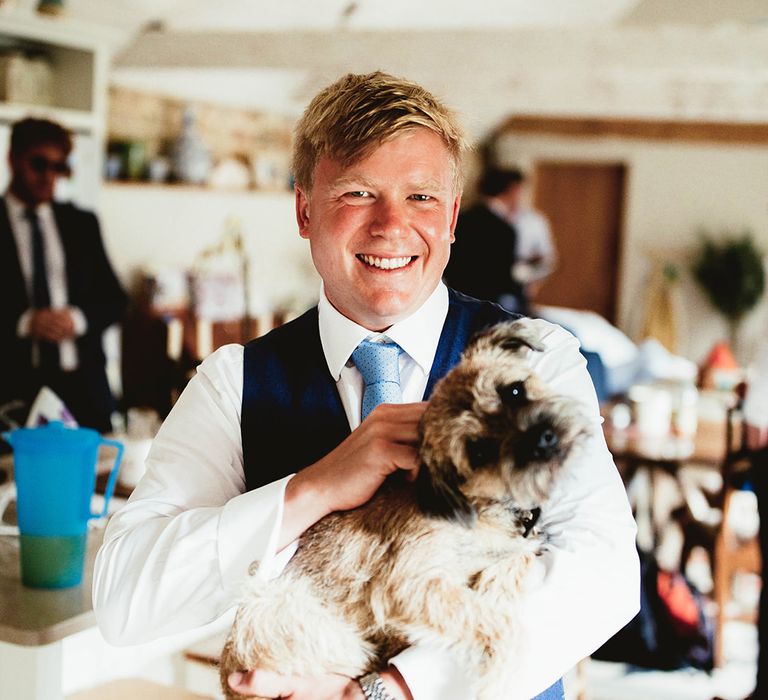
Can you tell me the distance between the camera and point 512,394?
38.2 inches

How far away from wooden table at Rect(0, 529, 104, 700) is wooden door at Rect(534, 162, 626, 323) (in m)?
9.57

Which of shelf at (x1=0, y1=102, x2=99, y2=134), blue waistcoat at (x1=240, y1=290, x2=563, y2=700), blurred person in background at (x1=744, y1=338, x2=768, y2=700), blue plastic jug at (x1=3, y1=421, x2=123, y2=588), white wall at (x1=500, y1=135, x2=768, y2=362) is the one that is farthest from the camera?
white wall at (x1=500, y1=135, x2=768, y2=362)

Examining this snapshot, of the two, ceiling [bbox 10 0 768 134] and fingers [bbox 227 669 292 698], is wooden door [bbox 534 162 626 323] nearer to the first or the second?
ceiling [bbox 10 0 768 134]

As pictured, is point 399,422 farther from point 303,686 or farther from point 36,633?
point 36,633

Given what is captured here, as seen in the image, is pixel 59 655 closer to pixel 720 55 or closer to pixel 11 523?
pixel 11 523

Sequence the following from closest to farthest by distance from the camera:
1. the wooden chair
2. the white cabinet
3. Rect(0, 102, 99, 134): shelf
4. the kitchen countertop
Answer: the kitchen countertop → the wooden chair → Rect(0, 102, 99, 134): shelf → the white cabinet

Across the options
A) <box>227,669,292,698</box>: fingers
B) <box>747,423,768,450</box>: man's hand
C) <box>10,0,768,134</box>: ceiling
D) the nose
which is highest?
<box>10,0,768,134</box>: ceiling

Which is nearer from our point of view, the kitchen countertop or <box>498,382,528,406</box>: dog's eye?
<box>498,382,528,406</box>: dog's eye

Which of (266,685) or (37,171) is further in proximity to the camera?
(37,171)

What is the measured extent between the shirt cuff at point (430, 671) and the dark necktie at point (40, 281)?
290cm

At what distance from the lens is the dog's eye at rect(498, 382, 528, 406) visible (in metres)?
0.96

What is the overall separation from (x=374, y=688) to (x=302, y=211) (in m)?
0.65

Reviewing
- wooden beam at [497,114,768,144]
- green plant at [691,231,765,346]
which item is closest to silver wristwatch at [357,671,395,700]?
green plant at [691,231,765,346]

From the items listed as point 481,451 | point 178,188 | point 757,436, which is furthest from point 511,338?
point 178,188
